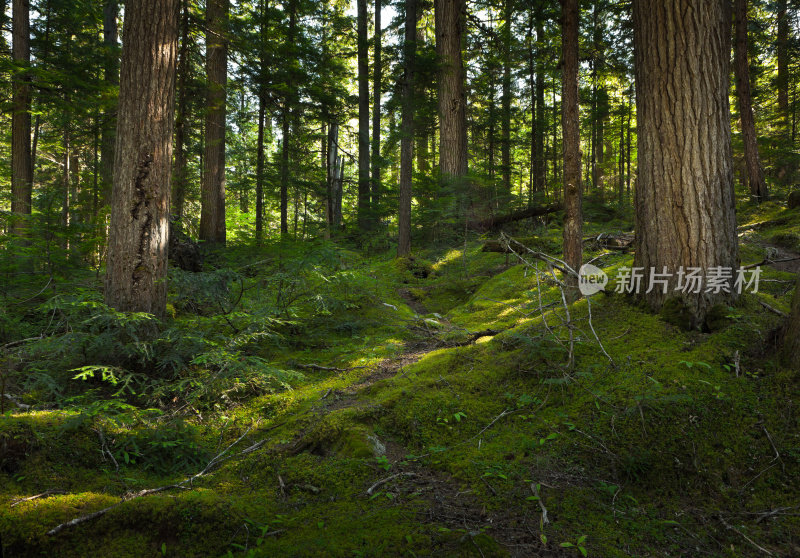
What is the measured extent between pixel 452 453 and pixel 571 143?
16.8ft

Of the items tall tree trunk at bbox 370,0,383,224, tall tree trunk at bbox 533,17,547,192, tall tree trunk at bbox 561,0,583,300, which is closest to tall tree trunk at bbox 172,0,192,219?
tall tree trunk at bbox 370,0,383,224

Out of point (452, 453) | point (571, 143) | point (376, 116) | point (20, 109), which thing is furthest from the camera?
point (376, 116)

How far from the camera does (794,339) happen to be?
10.6 feet

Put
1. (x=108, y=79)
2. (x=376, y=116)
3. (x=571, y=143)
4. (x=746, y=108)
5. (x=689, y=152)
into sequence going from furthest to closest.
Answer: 1. (x=376, y=116)
2. (x=746, y=108)
3. (x=108, y=79)
4. (x=571, y=143)
5. (x=689, y=152)

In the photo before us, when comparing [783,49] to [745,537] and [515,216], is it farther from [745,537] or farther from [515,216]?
[745,537]

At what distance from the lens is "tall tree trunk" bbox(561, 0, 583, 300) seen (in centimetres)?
602

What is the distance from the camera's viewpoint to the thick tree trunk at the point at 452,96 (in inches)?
519

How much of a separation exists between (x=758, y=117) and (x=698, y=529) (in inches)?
1127

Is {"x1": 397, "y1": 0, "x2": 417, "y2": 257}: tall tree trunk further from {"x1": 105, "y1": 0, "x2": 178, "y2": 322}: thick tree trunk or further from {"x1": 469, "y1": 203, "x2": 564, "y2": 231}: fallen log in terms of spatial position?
{"x1": 105, "y1": 0, "x2": 178, "y2": 322}: thick tree trunk

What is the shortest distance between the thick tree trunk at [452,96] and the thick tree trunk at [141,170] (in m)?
9.00

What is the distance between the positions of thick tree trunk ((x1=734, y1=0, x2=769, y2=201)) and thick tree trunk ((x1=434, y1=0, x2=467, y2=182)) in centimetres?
910

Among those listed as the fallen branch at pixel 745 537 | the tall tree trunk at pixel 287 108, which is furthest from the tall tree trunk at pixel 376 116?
the fallen branch at pixel 745 537

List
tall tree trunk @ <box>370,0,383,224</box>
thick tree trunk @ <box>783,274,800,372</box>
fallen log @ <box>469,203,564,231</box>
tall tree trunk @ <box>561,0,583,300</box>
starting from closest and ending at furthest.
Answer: thick tree trunk @ <box>783,274,800,372</box>, tall tree trunk @ <box>561,0,583,300</box>, fallen log @ <box>469,203,564,231</box>, tall tree trunk @ <box>370,0,383,224</box>

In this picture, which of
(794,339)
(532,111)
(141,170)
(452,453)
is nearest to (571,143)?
(794,339)
